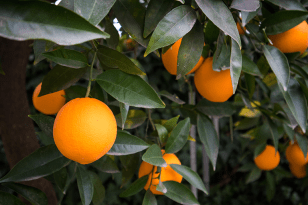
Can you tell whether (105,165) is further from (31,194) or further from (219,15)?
(219,15)

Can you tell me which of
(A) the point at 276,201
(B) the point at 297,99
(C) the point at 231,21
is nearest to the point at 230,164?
(A) the point at 276,201

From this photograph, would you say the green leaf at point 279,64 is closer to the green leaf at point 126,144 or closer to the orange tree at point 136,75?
the orange tree at point 136,75

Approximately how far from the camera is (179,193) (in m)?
0.50

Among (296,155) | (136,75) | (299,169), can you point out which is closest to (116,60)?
(136,75)

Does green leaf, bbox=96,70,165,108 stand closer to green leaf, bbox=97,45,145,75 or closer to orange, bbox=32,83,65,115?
green leaf, bbox=97,45,145,75

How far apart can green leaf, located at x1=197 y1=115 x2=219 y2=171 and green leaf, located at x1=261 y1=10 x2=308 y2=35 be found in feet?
0.84

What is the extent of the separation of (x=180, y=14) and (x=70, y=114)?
0.22 meters

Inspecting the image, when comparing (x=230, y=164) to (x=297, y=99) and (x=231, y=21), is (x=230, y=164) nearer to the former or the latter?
(x=297, y=99)

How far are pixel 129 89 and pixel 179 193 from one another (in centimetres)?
27

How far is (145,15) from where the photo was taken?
39 centimetres

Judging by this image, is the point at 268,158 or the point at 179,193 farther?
the point at 268,158

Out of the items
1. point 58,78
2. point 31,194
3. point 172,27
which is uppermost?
point 172,27

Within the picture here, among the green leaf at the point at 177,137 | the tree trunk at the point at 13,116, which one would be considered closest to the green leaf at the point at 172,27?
the green leaf at the point at 177,137

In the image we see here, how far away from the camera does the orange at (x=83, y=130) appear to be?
12.9 inches
